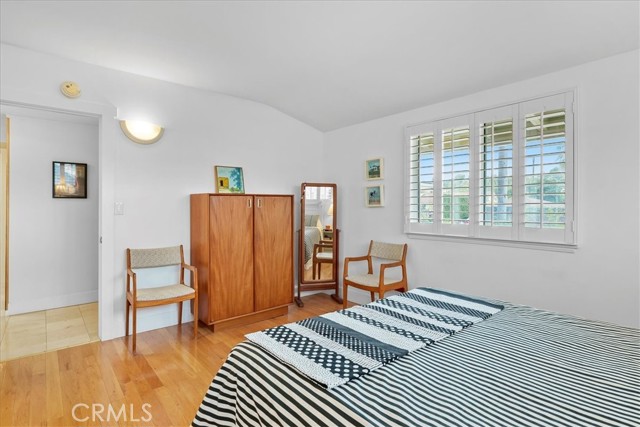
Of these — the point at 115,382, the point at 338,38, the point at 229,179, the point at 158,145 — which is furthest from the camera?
the point at 229,179

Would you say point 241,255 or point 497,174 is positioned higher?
point 497,174

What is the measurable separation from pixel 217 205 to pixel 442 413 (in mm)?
2688

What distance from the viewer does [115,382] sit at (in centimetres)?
225

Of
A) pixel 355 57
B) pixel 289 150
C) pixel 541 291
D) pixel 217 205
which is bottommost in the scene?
pixel 541 291

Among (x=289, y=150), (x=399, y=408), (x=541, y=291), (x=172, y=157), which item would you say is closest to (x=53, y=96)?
(x=172, y=157)

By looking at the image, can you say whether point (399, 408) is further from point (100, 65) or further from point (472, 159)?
point (100, 65)

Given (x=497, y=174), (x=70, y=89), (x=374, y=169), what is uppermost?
(x=70, y=89)

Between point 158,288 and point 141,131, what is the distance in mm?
1481

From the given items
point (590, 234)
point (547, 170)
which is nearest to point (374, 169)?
point (547, 170)

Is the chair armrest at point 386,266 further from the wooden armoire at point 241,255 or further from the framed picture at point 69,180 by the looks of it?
the framed picture at point 69,180

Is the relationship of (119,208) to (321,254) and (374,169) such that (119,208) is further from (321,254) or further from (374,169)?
(374,169)

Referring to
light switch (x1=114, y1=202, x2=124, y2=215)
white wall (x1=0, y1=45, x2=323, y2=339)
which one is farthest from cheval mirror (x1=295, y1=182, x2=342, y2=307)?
light switch (x1=114, y1=202, x2=124, y2=215)

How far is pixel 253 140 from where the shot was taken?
3934mm

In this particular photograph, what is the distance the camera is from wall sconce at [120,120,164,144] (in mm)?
3053
